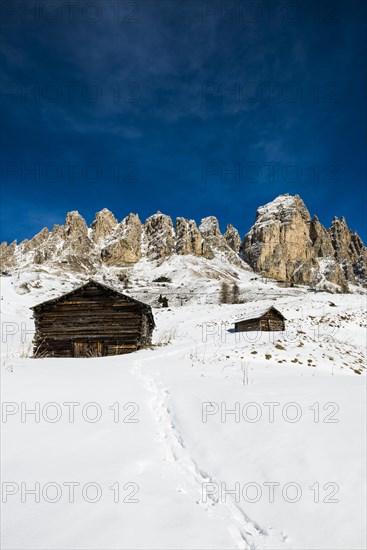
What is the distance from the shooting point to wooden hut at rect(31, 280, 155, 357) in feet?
67.4

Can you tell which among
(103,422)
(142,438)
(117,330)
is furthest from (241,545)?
(117,330)

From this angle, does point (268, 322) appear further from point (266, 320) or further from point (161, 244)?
point (161, 244)

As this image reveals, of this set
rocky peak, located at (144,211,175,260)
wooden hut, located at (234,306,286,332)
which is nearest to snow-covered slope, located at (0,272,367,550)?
wooden hut, located at (234,306,286,332)

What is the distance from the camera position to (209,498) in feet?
9.61

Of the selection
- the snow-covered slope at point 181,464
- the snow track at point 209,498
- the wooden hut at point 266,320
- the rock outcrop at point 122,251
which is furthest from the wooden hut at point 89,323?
the rock outcrop at point 122,251

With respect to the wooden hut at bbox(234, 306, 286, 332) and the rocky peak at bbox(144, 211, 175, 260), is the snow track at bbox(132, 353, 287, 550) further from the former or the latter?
the rocky peak at bbox(144, 211, 175, 260)

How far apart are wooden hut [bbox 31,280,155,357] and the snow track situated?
51.1 feet

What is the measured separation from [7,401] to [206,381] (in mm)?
4420

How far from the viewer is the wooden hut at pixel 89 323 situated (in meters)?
20.5

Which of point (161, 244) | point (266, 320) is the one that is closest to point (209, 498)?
point (266, 320)

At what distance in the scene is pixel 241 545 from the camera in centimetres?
227

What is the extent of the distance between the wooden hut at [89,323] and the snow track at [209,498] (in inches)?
614

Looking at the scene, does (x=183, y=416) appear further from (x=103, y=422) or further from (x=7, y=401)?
(x=7, y=401)

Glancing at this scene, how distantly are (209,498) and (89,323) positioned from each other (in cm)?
1888
